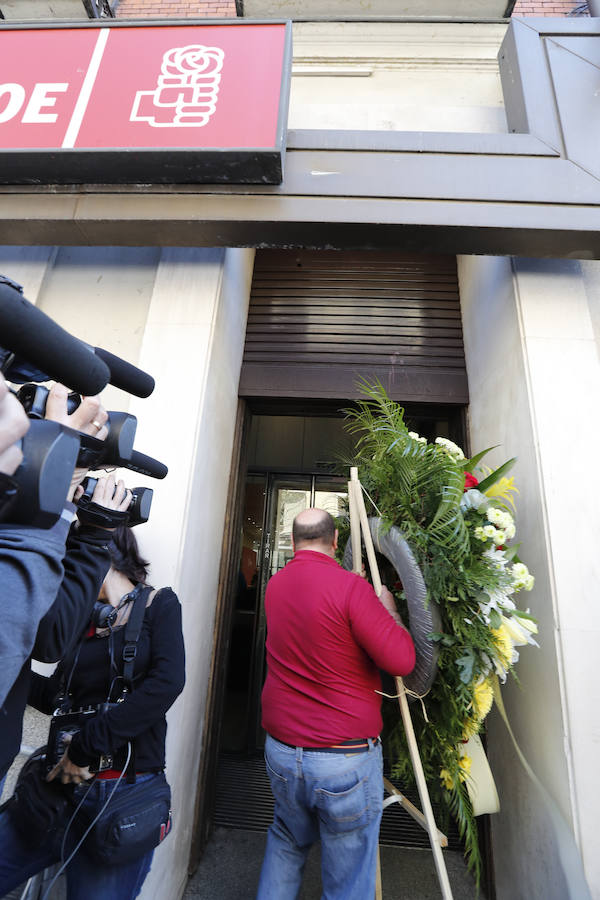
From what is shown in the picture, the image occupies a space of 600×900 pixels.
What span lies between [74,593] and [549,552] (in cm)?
216

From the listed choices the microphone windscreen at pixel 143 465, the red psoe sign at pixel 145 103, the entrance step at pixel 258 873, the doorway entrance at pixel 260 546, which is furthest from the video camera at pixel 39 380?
the doorway entrance at pixel 260 546

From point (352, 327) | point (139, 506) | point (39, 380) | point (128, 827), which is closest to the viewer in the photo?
point (39, 380)

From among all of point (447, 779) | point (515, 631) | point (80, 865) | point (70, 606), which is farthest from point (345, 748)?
point (70, 606)

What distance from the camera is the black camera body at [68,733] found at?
→ 155 cm

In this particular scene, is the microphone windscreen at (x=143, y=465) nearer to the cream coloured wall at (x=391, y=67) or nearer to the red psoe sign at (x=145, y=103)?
the red psoe sign at (x=145, y=103)

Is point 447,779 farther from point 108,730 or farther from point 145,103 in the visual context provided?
point 145,103

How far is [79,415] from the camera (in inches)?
38.9

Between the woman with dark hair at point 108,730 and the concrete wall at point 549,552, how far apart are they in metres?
1.77

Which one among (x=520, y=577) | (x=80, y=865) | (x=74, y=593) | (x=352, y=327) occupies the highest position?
(x=352, y=327)

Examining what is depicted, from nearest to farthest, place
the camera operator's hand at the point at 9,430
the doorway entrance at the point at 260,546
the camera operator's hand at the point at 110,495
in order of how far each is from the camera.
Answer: the camera operator's hand at the point at 9,430, the camera operator's hand at the point at 110,495, the doorway entrance at the point at 260,546

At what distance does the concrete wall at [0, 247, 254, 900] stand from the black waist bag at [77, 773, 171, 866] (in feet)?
→ 2.39

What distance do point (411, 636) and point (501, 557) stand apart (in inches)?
21.8

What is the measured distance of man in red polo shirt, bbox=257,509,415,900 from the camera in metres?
1.72

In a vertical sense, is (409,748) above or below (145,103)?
below
